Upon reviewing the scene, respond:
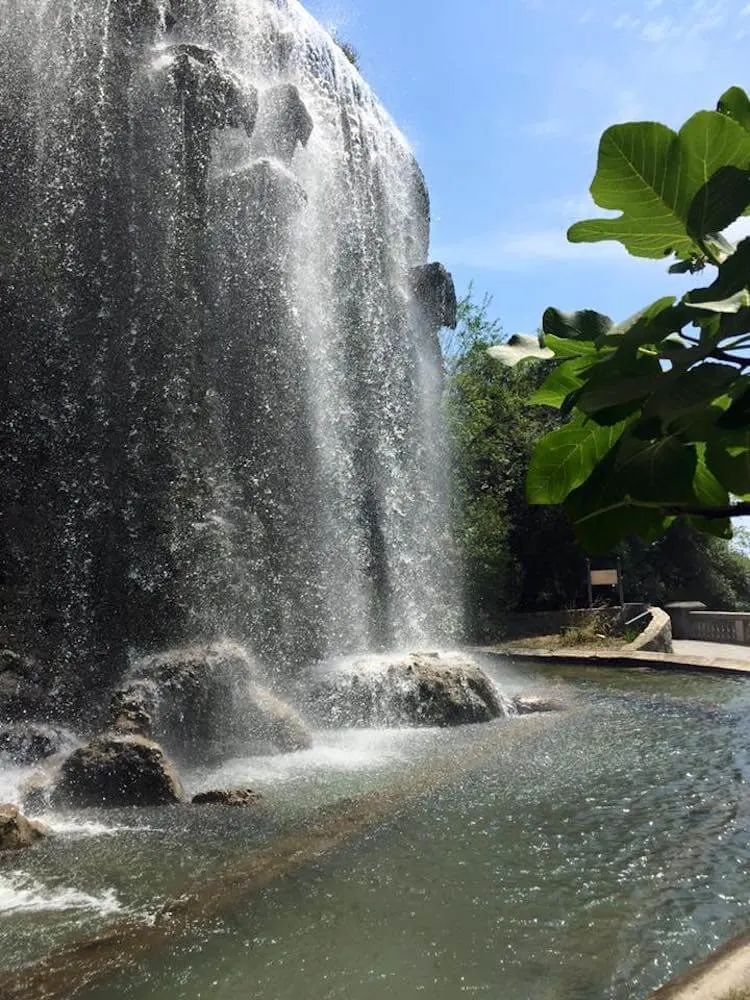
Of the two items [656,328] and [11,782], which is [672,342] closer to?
[656,328]

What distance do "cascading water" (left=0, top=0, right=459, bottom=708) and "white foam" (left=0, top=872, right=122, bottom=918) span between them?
6.60 metres

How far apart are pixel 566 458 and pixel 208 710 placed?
850 cm

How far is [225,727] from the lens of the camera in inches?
349

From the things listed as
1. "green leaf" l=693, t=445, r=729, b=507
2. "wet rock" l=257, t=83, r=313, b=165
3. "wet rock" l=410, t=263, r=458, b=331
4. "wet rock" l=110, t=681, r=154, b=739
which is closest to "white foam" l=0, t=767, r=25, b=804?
"wet rock" l=110, t=681, r=154, b=739

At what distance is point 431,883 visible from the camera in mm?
4566

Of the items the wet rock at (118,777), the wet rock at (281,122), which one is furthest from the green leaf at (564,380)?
the wet rock at (281,122)

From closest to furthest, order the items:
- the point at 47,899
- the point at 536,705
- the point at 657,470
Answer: the point at 657,470 < the point at 47,899 < the point at 536,705

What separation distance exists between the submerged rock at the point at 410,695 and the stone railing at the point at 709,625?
9.70 meters

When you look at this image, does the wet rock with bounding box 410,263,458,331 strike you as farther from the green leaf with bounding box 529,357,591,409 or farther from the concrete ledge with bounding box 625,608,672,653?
the green leaf with bounding box 529,357,591,409

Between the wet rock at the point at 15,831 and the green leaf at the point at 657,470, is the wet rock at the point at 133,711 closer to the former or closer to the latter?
the wet rock at the point at 15,831

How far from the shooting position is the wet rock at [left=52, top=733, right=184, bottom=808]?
6.71 meters

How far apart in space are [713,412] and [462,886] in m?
4.33

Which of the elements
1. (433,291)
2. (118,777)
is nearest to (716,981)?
(118,777)

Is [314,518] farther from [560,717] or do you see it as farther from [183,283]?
[560,717]
